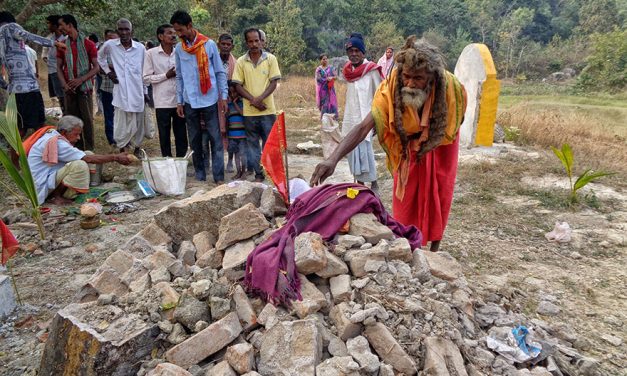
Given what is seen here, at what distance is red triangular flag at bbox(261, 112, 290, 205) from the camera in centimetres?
322

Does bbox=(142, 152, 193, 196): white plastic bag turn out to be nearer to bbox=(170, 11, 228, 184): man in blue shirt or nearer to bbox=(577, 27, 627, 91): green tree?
bbox=(170, 11, 228, 184): man in blue shirt

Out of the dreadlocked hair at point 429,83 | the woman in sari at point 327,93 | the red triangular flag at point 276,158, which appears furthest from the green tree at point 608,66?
the red triangular flag at point 276,158

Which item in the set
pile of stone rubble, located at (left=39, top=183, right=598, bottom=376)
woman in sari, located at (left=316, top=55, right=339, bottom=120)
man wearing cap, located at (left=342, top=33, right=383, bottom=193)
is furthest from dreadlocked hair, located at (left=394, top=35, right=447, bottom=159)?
woman in sari, located at (left=316, top=55, right=339, bottom=120)

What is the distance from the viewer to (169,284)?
2.36 metres

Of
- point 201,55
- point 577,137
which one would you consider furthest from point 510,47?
point 201,55

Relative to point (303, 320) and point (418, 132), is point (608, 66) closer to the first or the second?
point (418, 132)

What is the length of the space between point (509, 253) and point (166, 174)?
3.71m

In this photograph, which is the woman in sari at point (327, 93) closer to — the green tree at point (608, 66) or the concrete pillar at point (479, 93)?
the concrete pillar at point (479, 93)

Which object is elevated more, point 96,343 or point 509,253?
point 96,343

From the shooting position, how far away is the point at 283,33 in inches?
893

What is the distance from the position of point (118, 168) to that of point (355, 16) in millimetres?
28103

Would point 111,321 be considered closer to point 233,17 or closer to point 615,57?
point 233,17

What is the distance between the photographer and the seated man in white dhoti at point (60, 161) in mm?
4496

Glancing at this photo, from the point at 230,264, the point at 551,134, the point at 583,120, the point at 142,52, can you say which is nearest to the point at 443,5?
the point at 583,120
